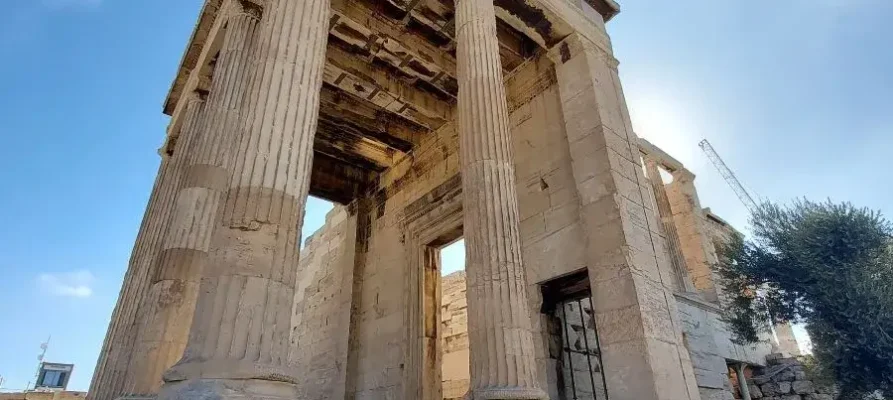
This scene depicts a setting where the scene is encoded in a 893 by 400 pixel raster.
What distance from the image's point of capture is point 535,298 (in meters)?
7.93

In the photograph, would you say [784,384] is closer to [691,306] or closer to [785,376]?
[785,376]

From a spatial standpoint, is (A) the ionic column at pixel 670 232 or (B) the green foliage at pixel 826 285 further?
(A) the ionic column at pixel 670 232

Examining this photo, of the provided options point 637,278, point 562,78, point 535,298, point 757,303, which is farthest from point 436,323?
point 757,303

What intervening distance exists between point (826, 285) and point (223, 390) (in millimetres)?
14237

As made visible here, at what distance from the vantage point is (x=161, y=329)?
6.40 m

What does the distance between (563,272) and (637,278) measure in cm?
131

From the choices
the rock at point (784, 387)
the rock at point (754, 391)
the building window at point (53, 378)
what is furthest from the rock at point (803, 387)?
the building window at point (53, 378)

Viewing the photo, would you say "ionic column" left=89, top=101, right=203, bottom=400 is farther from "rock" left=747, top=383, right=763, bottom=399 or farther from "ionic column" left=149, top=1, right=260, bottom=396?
"rock" left=747, top=383, right=763, bottom=399

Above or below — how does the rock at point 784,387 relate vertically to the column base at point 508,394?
above

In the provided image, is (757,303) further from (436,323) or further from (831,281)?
(436,323)

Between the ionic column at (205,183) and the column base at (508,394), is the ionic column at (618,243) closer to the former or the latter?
the column base at (508,394)

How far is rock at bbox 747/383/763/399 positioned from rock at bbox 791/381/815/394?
0.96m

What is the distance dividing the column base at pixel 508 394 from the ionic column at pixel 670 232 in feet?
31.4

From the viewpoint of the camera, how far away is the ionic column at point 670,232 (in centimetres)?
1283
